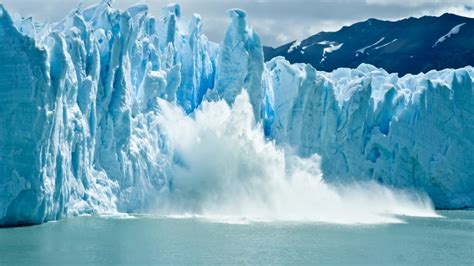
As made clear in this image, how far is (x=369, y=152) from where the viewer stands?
38.3 meters

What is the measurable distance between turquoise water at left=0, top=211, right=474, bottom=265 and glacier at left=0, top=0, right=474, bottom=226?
180 cm

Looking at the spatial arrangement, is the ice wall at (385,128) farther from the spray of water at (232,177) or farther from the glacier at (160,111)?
the spray of water at (232,177)

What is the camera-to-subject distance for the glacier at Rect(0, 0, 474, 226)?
23.9m

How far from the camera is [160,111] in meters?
31.9

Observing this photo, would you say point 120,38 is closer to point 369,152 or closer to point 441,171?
point 369,152

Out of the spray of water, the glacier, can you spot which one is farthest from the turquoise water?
the spray of water

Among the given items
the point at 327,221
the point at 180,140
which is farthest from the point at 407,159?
the point at 180,140

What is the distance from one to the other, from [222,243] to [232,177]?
32.4ft

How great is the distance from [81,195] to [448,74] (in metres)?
20.3

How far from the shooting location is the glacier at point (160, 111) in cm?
2391

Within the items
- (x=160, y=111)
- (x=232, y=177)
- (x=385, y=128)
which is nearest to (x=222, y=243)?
(x=232, y=177)

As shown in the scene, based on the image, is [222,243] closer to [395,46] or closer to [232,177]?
[232,177]

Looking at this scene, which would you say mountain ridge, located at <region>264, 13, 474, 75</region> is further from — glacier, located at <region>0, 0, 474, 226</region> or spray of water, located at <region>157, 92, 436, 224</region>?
spray of water, located at <region>157, 92, 436, 224</region>

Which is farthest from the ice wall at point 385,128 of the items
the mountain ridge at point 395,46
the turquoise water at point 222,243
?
the mountain ridge at point 395,46
